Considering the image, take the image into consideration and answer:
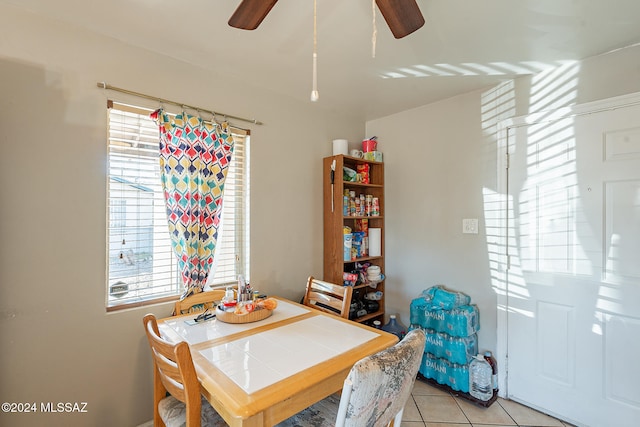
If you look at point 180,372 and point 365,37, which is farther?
point 365,37

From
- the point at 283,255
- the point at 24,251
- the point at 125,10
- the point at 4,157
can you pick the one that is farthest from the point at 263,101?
the point at 24,251

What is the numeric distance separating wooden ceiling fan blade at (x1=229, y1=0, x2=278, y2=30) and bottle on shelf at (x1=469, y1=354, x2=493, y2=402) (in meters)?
2.53

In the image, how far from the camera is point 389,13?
111 cm

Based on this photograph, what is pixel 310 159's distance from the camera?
261 cm

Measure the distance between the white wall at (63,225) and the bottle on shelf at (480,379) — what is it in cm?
217

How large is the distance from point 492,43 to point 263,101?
1565 mm

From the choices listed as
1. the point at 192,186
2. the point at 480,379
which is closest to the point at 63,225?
the point at 192,186

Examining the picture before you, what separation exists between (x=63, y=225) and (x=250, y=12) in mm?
1400

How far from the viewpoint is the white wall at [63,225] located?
140cm

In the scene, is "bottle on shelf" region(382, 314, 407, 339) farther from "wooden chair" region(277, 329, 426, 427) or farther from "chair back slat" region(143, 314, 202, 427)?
"chair back slat" region(143, 314, 202, 427)

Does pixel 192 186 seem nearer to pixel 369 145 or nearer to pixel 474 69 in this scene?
pixel 369 145

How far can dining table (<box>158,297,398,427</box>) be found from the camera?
96 centimetres

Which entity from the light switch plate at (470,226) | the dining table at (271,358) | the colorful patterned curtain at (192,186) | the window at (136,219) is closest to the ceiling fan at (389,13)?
the colorful patterned curtain at (192,186)

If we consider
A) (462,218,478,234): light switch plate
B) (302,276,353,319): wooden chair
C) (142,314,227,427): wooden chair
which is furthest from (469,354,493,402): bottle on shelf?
(142,314,227,427): wooden chair
